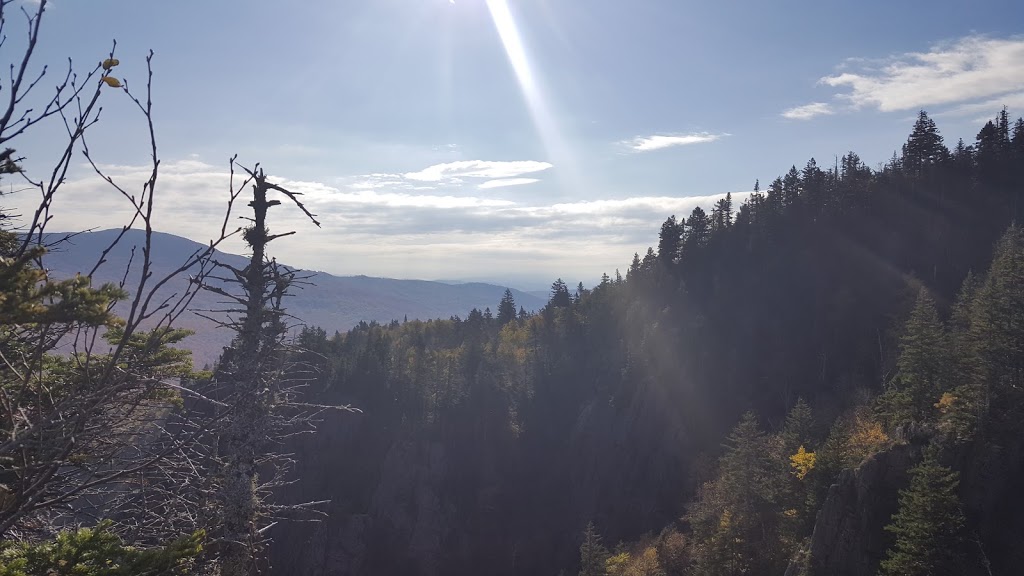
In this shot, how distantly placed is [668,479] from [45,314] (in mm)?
55524

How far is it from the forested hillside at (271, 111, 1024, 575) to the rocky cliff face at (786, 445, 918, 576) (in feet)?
21.9

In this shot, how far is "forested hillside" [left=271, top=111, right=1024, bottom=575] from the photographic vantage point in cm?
4888

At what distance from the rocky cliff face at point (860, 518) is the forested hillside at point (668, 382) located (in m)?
6.67

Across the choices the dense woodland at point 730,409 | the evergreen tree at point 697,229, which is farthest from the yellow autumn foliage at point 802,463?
the evergreen tree at point 697,229

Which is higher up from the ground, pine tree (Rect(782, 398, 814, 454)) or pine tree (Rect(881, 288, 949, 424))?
pine tree (Rect(881, 288, 949, 424))

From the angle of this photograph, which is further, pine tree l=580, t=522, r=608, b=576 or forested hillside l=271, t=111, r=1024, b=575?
forested hillside l=271, t=111, r=1024, b=575

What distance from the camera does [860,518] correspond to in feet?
74.6

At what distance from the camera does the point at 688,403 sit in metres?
57.2

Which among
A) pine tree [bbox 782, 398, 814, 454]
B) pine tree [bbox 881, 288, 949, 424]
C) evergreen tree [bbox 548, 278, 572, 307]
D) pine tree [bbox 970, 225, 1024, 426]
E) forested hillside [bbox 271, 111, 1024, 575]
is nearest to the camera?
pine tree [bbox 970, 225, 1024, 426]

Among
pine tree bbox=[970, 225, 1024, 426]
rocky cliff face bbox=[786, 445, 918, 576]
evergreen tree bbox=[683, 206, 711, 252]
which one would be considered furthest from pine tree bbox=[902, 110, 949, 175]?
rocky cliff face bbox=[786, 445, 918, 576]

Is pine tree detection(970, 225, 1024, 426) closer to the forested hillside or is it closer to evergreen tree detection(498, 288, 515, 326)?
the forested hillside

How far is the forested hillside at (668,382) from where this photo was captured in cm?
4888

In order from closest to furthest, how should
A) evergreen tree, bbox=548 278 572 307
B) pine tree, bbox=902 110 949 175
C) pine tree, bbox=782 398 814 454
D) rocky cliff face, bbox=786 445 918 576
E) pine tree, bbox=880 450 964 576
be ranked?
Answer: pine tree, bbox=880 450 964 576, rocky cliff face, bbox=786 445 918 576, pine tree, bbox=782 398 814 454, pine tree, bbox=902 110 949 175, evergreen tree, bbox=548 278 572 307

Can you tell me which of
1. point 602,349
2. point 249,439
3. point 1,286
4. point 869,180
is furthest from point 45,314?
point 869,180
